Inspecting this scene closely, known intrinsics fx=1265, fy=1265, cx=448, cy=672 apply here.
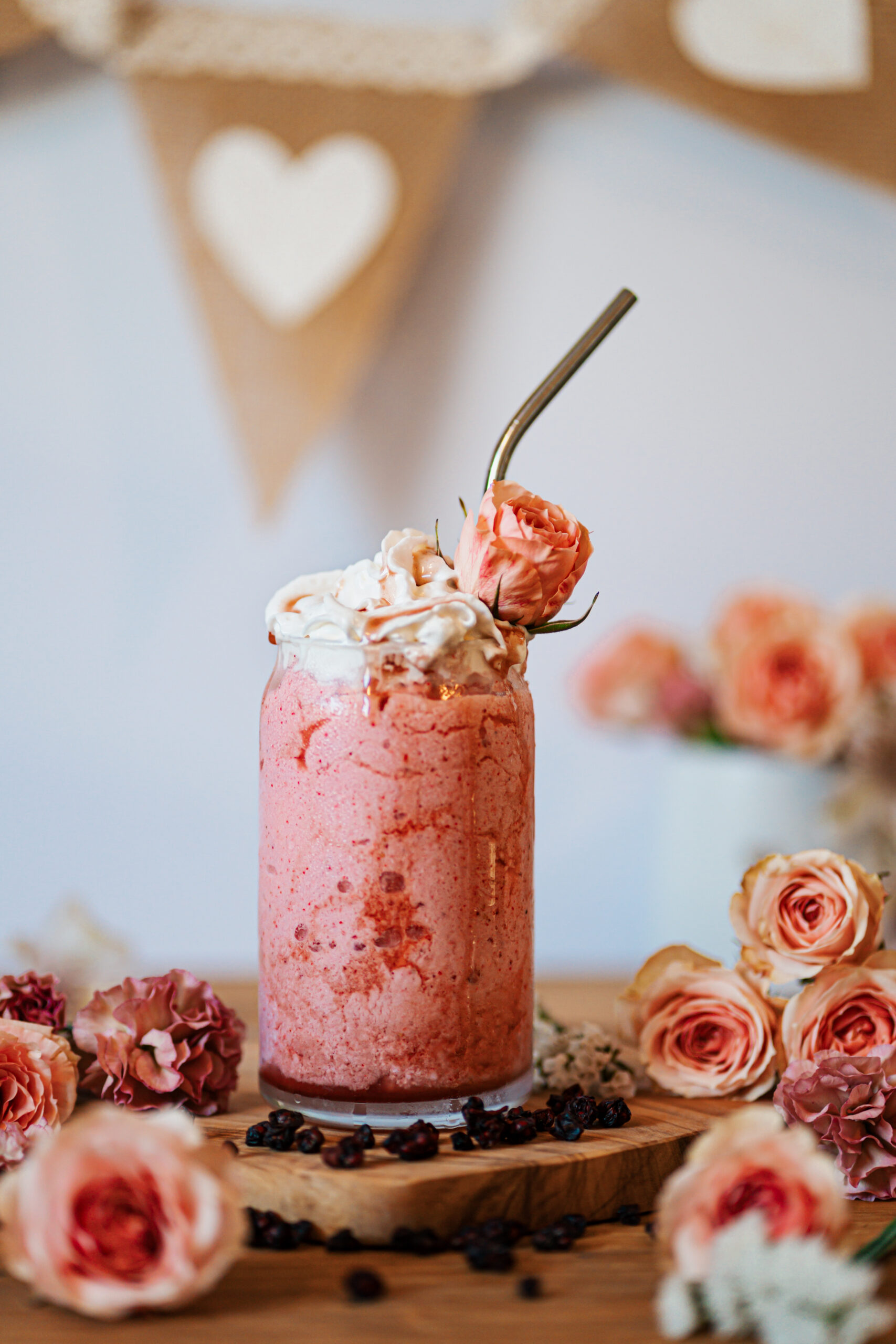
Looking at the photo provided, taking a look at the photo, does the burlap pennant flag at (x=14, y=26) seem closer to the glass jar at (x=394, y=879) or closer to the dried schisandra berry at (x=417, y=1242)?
the glass jar at (x=394, y=879)

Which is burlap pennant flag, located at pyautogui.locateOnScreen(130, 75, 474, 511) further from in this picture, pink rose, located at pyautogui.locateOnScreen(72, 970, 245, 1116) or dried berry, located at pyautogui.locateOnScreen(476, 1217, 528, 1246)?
Answer: dried berry, located at pyautogui.locateOnScreen(476, 1217, 528, 1246)

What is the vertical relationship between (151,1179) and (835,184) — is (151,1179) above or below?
below

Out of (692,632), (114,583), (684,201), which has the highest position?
(684,201)

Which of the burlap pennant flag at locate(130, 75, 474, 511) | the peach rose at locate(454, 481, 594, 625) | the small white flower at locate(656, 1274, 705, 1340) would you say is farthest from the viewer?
the burlap pennant flag at locate(130, 75, 474, 511)

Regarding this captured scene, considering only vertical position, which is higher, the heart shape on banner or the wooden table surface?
the heart shape on banner

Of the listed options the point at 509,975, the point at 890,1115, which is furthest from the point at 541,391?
the point at 890,1115

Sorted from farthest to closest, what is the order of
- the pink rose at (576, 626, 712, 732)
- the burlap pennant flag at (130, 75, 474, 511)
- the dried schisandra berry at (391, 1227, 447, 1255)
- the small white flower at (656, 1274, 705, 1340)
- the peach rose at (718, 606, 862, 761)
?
the burlap pennant flag at (130, 75, 474, 511) < the pink rose at (576, 626, 712, 732) < the peach rose at (718, 606, 862, 761) < the dried schisandra berry at (391, 1227, 447, 1255) < the small white flower at (656, 1274, 705, 1340)

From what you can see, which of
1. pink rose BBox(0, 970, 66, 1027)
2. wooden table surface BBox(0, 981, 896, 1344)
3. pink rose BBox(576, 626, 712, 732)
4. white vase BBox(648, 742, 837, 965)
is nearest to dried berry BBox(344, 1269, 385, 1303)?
wooden table surface BBox(0, 981, 896, 1344)

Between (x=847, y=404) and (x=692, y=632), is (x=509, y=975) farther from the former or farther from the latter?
(x=847, y=404)
